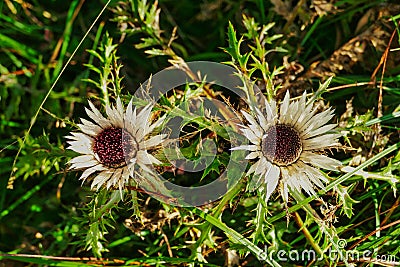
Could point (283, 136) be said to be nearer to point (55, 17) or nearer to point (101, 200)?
point (101, 200)

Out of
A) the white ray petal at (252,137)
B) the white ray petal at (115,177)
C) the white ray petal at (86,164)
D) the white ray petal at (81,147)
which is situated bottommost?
the white ray petal at (115,177)

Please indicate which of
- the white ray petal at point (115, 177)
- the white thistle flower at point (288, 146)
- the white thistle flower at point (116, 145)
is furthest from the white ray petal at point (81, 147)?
the white thistle flower at point (288, 146)

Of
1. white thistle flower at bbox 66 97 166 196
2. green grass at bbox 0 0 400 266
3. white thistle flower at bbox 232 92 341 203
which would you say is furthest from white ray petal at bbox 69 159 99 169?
white thistle flower at bbox 232 92 341 203

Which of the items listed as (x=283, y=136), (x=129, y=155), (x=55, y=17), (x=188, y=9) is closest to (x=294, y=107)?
(x=283, y=136)

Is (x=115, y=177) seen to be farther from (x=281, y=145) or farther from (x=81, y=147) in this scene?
(x=281, y=145)

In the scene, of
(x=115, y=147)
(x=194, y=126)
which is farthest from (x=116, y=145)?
(x=194, y=126)

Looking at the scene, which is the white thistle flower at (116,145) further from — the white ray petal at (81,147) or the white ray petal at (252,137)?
the white ray petal at (252,137)

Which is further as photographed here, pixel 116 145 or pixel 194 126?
pixel 194 126

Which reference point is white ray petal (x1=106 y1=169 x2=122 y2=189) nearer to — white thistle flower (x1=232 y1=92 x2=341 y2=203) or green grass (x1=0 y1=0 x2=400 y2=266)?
green grass (x1=0 y1=0 x2=400 y2=266)
